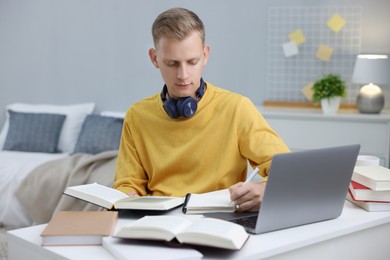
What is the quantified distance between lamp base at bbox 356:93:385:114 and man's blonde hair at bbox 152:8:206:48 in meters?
2.17

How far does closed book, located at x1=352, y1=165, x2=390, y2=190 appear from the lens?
1790mm

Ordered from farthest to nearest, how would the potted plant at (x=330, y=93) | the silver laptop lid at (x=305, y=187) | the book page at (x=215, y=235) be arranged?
1. the potted plant at (x=330, y=93)
2. the silver laptop lid at (x=305, y=187)
3. the book page at (x=215, y=235)

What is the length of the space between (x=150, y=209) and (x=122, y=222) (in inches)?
3.2

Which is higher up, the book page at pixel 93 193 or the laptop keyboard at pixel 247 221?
the book page at pixel 93 193

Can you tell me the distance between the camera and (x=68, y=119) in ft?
15.5

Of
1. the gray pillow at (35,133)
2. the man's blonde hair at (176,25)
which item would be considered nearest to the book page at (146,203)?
the man's blonde hair at (176,25)

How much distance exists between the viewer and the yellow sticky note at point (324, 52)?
4086 mm

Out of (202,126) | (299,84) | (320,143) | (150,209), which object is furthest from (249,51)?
(150,209)

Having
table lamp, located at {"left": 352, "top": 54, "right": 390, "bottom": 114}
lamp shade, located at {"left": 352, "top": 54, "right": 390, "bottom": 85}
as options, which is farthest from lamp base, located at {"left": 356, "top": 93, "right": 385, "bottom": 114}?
lamp shade, located at {"left": 352, "top": 54, "right": 390, "bottom": 85}

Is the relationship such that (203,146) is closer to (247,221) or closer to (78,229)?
(247,221)

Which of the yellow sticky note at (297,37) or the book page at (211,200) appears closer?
the book page at (211,200)

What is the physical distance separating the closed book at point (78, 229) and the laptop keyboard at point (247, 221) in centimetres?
30

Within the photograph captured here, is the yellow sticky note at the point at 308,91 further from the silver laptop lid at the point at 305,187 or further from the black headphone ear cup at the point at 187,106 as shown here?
the silver laptop lid at the point at 305,187

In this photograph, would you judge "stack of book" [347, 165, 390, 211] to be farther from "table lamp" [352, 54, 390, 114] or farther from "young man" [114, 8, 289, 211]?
"table lamp" [352, 54, 390, 114]
